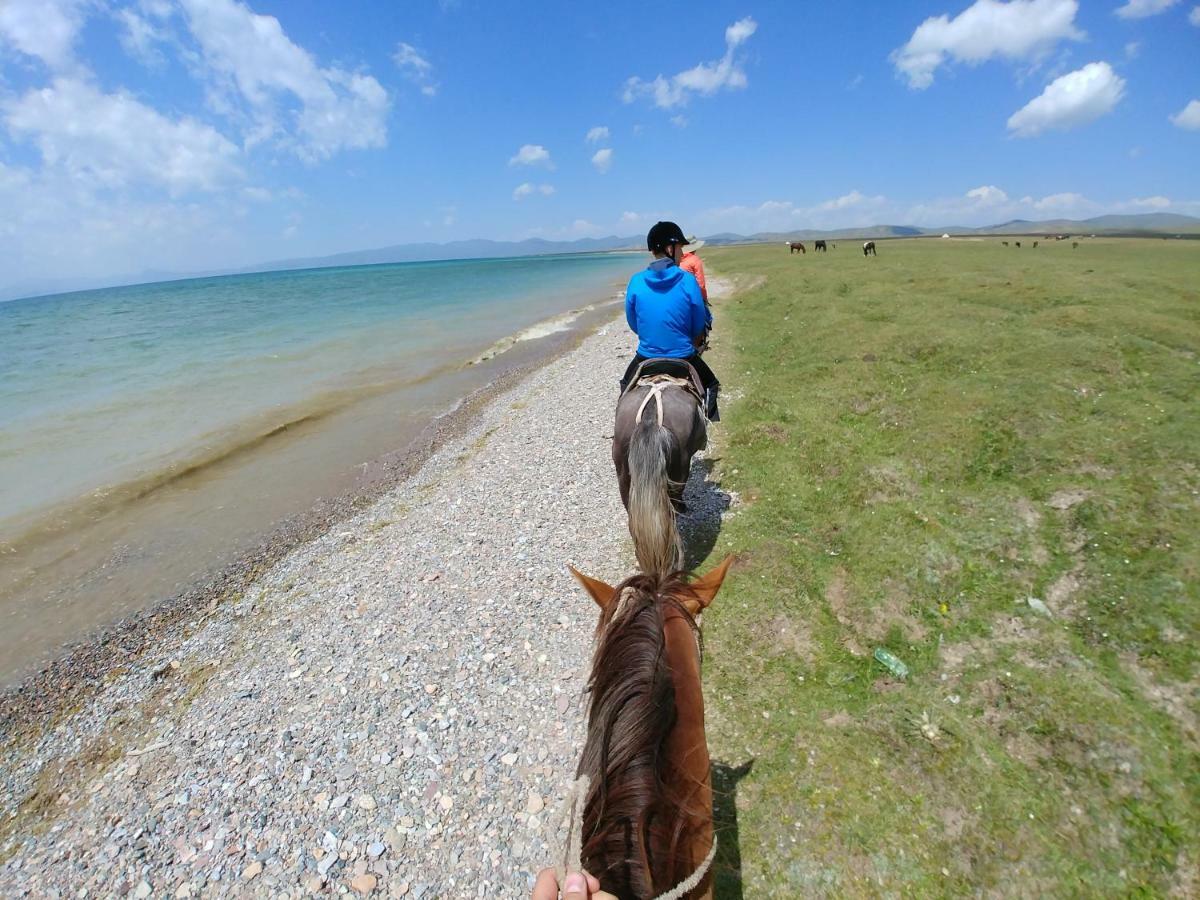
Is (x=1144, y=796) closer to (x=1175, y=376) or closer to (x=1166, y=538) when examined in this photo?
(x=1166, y=538)

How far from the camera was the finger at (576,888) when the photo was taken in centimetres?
161

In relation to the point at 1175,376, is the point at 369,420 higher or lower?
lower

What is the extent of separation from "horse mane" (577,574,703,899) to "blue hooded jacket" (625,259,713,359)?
4616 mm

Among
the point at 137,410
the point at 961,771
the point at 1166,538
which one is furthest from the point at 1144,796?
the point at 137,410

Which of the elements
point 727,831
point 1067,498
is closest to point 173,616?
point 727,831

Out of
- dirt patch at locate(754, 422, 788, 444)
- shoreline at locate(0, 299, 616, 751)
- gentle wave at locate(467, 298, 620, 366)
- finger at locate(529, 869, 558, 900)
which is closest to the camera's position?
finger at locate(529, 869, 558, 900)

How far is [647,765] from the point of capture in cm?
198

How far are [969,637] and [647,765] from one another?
4.26m

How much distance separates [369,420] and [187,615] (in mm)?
9581

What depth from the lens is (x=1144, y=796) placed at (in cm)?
330

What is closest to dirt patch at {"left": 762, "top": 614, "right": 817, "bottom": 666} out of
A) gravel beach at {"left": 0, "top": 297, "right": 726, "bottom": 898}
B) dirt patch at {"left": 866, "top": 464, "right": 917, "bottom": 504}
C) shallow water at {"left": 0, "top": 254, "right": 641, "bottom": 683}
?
gravel beach at {"left": 0, "top": 297, "right": 726, "bottom": 898}

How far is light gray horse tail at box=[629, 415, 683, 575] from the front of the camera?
15.5ft

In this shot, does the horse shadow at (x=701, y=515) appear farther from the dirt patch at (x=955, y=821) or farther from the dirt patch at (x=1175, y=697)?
the dirt patch at (x=1175, y=697)

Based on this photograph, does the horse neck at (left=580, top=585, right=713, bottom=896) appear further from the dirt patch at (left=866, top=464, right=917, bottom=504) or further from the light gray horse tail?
the dirt patch at (left=866, top=464, right=917, bottom=504)
